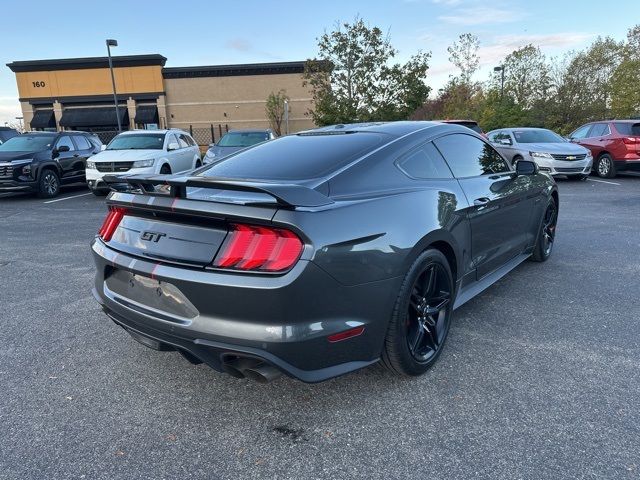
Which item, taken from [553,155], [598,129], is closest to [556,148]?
[553,155]

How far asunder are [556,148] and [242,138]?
29.3ft

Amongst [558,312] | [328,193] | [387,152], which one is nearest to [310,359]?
[328,193]

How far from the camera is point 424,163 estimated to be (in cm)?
324

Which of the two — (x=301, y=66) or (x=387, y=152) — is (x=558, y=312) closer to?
(x=387, y=152)

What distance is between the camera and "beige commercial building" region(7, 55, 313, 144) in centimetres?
3478

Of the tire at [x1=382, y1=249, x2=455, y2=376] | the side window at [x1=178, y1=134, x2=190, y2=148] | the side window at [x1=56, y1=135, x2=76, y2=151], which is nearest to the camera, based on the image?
the tire at [x1=382, y1=249, x2=455, y2=376]

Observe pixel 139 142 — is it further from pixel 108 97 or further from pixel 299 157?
pixel 108 97

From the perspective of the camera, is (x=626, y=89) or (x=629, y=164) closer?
(x=629, y=164)

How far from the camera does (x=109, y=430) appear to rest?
246cm

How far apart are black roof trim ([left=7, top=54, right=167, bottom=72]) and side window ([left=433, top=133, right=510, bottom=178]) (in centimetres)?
3496

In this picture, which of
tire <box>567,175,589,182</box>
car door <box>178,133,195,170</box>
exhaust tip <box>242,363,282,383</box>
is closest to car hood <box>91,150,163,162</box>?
car door <box>178,133,195,170</box>

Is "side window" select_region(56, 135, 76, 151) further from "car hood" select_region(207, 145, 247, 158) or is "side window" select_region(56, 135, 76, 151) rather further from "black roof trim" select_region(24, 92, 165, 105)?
"black roof trim" select_region(24, 92, 165, 105)

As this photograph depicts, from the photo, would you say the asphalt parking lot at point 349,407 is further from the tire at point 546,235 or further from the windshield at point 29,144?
the windshield at point 29,144

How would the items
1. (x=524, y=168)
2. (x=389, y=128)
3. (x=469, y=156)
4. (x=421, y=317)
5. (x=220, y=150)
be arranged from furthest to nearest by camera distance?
1. (x=220, y=150)
2. (x=524, y=168)
3. (x=469, y=156)
4. (x=389, y=128)
5. (x=421, y=317)
